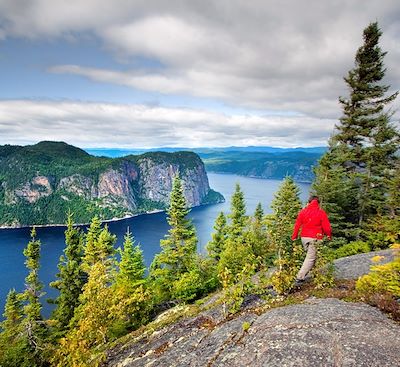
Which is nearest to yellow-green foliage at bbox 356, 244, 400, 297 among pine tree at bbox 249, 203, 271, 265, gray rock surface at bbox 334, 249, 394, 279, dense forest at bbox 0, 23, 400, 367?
gray rock surface at bbox 334, 249, 394, 279

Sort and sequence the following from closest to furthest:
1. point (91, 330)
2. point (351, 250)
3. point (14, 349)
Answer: point (91, 330), point (351, 250), point (14, 349)

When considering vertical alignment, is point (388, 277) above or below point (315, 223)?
below

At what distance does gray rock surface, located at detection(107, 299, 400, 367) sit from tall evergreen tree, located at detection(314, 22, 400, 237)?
18.0 metres

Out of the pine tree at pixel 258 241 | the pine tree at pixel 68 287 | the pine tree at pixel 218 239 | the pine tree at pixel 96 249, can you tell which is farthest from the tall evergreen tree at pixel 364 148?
the pine tree at pixel 68 287

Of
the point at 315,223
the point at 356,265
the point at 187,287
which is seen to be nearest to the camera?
the point at 315,223

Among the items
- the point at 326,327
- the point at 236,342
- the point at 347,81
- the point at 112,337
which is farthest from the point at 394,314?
the point at 347,81

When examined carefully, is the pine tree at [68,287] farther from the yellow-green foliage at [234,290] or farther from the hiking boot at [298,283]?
the hiking boot at [298,283]

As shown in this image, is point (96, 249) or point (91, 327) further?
point (96, 249)

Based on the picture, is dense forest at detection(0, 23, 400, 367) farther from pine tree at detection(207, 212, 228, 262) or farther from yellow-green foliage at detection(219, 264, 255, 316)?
yellow-green foliage at detection(219, 264, 255, 316)

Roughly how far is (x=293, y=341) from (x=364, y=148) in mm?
24106

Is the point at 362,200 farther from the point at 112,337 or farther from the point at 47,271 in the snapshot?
the point at 47,271

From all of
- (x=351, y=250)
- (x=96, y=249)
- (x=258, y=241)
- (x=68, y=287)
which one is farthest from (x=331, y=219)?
(x=68, y=287)

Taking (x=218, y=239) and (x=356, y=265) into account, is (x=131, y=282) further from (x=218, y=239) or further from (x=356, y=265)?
(x=356, y=265)

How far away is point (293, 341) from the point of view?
8.32 metres
